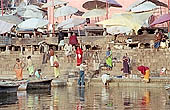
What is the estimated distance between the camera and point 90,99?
2042cm

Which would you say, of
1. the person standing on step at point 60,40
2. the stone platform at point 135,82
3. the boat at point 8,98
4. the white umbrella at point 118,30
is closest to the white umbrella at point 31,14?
the person standing on step at point 60,40

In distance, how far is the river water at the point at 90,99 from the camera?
707 inches

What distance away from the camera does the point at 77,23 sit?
3653 cm

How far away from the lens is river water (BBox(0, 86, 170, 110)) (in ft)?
58.9

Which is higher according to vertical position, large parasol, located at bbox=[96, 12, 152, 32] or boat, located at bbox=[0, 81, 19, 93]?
large parasol, located at bbox=[96, 12, 152, 32]

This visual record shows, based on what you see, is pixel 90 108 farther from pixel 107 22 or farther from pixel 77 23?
pixel 77 23

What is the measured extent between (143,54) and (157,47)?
0.85 meters

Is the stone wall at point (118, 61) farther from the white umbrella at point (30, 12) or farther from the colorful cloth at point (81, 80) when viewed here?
the white umbrella at point (30, 12)

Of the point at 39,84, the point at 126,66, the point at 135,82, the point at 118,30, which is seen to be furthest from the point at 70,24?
the point at 39,84

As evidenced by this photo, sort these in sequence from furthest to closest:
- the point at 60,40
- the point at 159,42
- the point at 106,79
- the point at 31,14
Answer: the point at 31,14 → the point at 60,40 → the point at 159,42 → the point at 106,79

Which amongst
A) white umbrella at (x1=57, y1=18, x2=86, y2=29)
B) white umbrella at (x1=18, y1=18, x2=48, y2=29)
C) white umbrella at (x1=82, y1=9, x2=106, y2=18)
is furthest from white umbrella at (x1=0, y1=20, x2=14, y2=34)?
white umbrella at (x1=82, y1=9, x2=106, y2=18)

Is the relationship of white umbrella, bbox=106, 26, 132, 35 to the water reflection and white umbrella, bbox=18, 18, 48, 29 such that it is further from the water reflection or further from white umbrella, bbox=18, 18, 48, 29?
the water reflection

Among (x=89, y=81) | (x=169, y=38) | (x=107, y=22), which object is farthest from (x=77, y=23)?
(x=89, y=81)

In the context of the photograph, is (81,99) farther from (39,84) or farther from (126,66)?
(126,66)
